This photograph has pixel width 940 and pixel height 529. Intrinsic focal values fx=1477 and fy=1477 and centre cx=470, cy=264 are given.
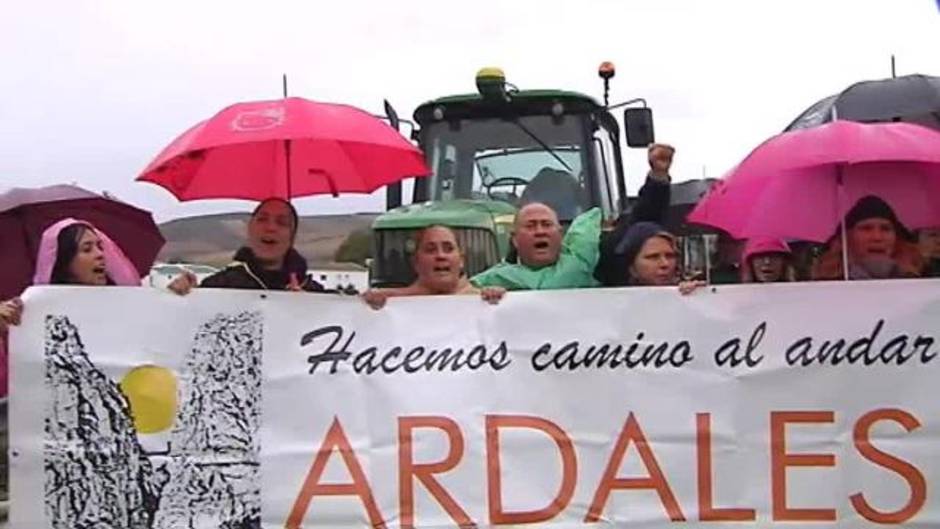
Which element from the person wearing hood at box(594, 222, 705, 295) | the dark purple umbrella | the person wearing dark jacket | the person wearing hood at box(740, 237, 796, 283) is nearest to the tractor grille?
the dark purple umbrella

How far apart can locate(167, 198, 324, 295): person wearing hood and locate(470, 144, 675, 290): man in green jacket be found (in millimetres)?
755

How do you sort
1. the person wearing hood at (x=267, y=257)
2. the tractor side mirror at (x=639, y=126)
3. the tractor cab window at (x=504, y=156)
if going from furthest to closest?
the tractor cab window at (x=504, y=156) < the tractor side mirror at (x=639, y=126) < the person wearing hood at (x=267, y=257)

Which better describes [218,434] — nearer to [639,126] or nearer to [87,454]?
[87,454]

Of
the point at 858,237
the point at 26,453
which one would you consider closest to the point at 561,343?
the point at 858,237

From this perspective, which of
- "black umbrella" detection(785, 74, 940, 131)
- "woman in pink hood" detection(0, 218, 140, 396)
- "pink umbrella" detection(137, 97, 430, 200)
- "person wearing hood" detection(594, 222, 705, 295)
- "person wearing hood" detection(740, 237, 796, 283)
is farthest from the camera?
"black umbrella" detection(785, 74, 940, 131)

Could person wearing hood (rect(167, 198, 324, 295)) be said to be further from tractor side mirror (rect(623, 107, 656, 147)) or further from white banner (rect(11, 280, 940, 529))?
tractor side mirror (rect(623, 107, 656, 147))

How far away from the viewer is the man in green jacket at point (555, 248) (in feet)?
18.9

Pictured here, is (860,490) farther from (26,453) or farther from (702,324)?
(26,453)

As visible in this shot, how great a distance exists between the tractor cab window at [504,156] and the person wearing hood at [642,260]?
142 inches

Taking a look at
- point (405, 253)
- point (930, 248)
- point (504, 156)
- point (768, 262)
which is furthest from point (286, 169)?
point (504, 156)

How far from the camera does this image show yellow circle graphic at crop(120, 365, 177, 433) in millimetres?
5297

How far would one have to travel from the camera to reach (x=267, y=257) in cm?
572

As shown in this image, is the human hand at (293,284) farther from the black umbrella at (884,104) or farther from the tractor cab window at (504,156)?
the tractor cab window at (504,156)

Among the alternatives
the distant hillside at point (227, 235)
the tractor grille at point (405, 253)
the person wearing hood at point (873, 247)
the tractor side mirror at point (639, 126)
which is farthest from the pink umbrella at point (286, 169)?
the tractor side mirror at point (639, 126)
